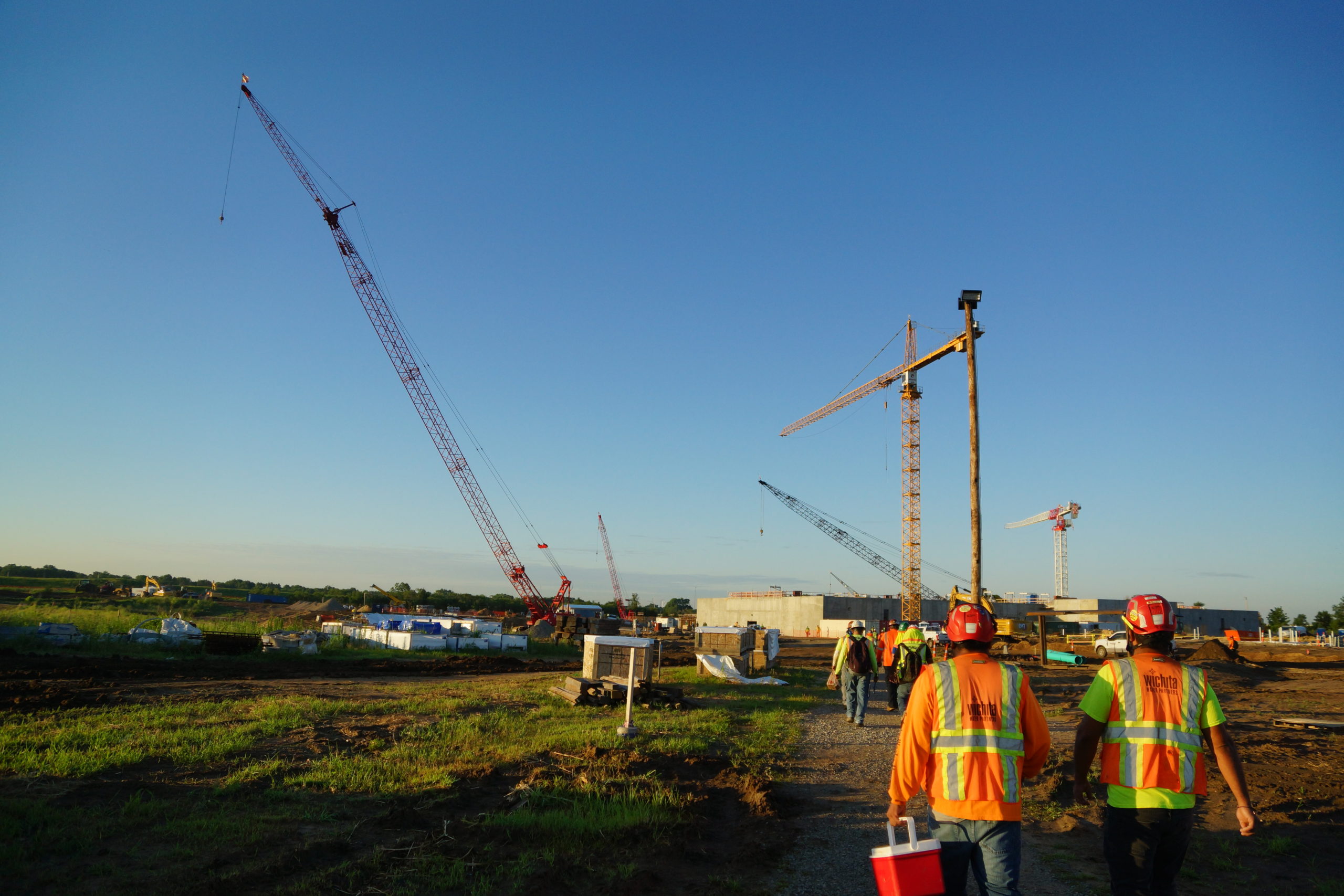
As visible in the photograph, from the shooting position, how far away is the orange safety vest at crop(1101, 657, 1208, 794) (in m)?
3.85

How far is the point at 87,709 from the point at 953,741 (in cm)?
1445

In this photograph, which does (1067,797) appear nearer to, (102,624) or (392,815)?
(392,815)

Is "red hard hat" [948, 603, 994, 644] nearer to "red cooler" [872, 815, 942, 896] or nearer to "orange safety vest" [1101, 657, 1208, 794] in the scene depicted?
"orange safety vest" [1101, 657, 1208, 794]

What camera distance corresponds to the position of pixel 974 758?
3.71 metres

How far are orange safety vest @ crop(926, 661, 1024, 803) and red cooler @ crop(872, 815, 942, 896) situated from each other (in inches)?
29.0

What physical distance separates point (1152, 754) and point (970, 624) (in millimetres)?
1094

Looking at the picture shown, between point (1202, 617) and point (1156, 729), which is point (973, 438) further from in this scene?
point (1202, 617)

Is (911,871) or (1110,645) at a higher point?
(911,871)

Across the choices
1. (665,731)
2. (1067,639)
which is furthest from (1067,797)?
(1067,639)

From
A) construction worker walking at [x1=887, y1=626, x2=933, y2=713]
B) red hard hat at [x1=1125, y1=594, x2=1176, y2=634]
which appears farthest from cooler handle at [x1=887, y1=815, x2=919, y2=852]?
construction worker walking at [x1=887, y1=626, x2=933, y2=713]

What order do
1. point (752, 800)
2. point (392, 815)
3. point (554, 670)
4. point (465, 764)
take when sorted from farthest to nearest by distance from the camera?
point (554, 670), point (465, 764), point (752, 800), point (392, 815)

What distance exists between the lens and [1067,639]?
37906 millimetres

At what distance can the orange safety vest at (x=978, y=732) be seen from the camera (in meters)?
3.69

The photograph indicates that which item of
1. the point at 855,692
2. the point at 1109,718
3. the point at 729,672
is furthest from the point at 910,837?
the point at 729,672
